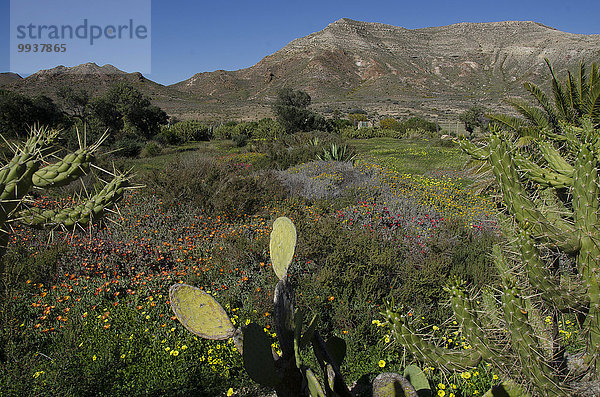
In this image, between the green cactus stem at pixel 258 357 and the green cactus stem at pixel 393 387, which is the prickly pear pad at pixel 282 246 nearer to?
the green cactus stem at pixel 258 357

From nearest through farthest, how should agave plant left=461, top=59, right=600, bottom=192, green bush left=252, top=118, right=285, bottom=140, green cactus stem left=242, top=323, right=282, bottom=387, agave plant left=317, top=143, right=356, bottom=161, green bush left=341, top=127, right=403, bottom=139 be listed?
green cactus stem left=242, top=323, right=282, bottom=387 → agave plant left=461, top=59, right=600, bottom=192 → agave plant left=317, top=143, right=356, bottom=161 → green bush left=252, top=118, right=285, bottom=140 → green bush left=341, top=127, right=403, bottom=139

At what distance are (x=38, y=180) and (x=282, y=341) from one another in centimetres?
151

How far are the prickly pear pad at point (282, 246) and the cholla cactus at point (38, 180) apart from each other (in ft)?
3.56

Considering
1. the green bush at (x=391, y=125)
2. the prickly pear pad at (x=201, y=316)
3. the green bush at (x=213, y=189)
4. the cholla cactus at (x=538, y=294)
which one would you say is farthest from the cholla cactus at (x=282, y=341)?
the green bush at (x=391, y=125)

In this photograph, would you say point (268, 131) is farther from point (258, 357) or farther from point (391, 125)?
point (258, 357)

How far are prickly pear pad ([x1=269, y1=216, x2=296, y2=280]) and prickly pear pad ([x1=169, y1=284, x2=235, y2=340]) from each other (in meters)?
0.34

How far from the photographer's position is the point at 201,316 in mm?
1860

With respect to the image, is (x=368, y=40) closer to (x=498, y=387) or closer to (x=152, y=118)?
(x=152, y=118)

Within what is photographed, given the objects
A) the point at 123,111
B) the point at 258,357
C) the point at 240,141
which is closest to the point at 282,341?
the point at 258,357

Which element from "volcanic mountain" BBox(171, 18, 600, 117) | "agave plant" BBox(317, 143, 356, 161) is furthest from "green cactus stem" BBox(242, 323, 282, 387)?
"volcanic mountain" BBox(171, 18, 600, 117)

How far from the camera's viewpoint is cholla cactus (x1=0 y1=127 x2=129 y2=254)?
1895 mm

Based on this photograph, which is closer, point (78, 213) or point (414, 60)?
point (78, 213)

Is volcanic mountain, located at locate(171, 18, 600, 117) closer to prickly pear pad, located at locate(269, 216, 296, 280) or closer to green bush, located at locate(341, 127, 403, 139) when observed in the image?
green bush, located at locate(341, 127, 403, 139)

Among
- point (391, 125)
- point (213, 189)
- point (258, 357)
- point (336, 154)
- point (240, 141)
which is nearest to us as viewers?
point (258, 357)
